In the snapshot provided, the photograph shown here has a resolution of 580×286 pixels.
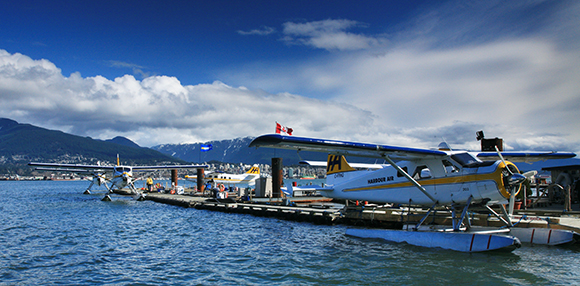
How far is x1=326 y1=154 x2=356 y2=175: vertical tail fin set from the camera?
1667 cm

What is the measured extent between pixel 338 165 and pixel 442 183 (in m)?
→ 6.73

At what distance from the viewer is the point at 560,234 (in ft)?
34.2

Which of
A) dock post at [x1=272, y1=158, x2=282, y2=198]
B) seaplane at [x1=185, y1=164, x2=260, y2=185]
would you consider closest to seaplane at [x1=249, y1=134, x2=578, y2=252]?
dock post at [x1=272, y1=158, x2=282, y2=198]

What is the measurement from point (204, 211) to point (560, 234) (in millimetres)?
19924

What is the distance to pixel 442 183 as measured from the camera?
10805 millimetres

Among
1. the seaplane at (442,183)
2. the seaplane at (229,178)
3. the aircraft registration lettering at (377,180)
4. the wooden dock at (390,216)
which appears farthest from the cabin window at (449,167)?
the seaplane at (229,178)

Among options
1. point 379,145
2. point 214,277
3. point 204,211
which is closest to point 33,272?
point 214,277

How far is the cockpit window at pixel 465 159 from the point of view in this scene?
10.1 m

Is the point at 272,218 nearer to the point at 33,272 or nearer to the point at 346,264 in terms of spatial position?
the point at 346,264

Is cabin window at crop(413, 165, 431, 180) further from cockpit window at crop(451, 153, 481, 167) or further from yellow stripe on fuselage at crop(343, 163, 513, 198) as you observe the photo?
cockpit window at crop(451, 153, 481, 167)

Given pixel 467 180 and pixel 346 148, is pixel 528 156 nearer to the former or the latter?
pixel 467 180

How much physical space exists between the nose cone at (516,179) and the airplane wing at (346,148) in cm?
192

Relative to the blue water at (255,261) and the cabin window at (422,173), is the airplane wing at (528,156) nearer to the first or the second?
the cabin window at (422,173)

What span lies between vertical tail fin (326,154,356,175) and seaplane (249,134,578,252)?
313 centimetres
